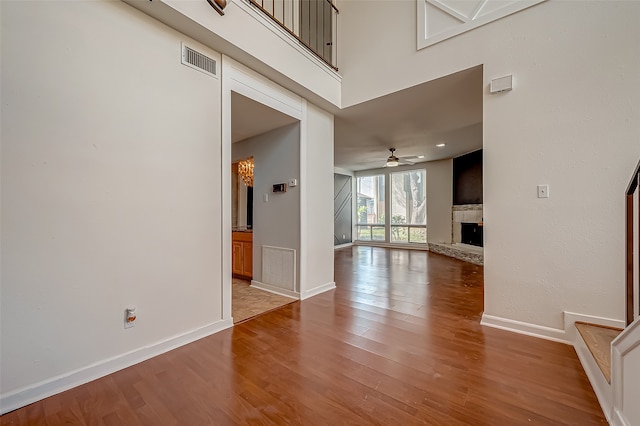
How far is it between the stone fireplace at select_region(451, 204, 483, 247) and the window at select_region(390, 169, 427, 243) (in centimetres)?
96

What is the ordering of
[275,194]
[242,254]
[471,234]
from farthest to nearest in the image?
[471,234] → [242,254] → [275,194]

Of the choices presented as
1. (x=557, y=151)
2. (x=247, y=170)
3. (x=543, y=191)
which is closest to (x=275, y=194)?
(x=247, y=170)

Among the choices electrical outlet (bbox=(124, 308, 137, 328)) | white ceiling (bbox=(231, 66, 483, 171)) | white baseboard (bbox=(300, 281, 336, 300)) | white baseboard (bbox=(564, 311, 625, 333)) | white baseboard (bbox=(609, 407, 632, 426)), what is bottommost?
white baseboard (bbox=(300, 281, 336, 300))

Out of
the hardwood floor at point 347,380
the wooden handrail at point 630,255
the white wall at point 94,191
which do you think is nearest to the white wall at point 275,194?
the hardwood floor at point 347,380

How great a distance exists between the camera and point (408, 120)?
438cm

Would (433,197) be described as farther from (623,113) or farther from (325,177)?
(623,113)

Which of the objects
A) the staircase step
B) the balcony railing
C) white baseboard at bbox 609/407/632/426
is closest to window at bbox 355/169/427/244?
the balcony railing

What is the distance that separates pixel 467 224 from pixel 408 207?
193 cm

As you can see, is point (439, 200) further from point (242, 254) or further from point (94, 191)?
point (94, 191)

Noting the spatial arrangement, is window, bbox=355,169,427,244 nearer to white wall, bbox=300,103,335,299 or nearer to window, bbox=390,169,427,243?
window, bbox=390,169,427,243

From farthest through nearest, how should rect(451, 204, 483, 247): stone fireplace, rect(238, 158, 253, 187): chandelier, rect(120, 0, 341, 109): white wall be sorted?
rect(451, 204, 483, 247): stone fireplace, rect(238, 158, 253, 187): chandelier, rect(120, 0, 341, 109): white wall

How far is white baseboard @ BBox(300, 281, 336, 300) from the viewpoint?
A: 3.54m

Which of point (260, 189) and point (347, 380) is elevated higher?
point (260, 189)

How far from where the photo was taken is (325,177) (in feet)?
13.0
